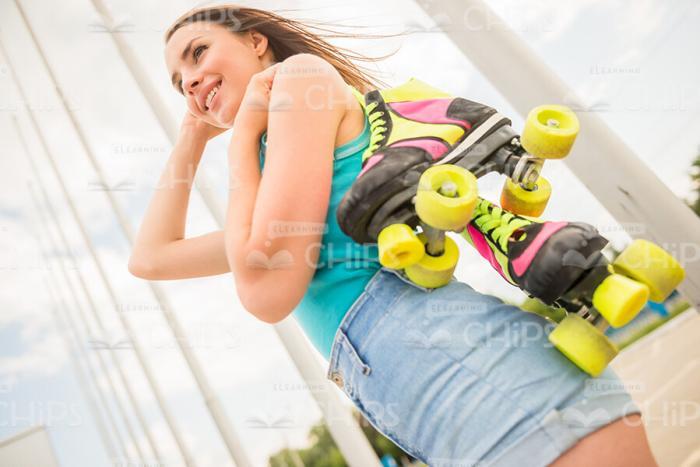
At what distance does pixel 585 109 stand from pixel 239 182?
2.01ft

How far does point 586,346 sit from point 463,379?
0.43 feet

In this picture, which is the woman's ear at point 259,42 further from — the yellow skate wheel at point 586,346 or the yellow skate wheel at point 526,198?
the yellow skate wheel at point 586,346

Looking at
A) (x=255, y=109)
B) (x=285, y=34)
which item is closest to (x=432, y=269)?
(x=255, y=109)

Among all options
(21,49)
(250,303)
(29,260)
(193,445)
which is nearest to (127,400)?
(193,445)

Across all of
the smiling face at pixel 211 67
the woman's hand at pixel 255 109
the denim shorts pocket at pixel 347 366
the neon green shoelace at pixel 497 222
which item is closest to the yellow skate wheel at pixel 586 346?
the neon green shoelace at pixel 497 222

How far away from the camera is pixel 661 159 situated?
122cm

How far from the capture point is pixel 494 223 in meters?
0.60

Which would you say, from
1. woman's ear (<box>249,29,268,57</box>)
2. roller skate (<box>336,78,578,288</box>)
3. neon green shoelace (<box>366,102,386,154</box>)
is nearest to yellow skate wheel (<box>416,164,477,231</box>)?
roller skate (<box>336,78,578,288</box>)

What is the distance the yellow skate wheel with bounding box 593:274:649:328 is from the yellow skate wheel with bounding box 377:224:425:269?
0.19 metres

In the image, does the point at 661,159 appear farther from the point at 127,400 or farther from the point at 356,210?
the point at 127,400

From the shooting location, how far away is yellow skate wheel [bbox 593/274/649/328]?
1.54ft

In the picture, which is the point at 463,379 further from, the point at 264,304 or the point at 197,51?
the point at 197,51

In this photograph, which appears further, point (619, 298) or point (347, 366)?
point (347, 366)

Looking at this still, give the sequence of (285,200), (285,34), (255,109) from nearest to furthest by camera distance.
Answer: (285,200)
(255,109)
(285,34)
